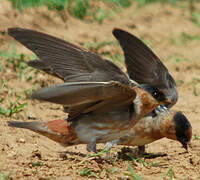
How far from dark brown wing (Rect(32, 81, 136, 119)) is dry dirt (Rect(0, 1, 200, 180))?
0.63 m

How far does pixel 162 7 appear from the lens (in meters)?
13.4

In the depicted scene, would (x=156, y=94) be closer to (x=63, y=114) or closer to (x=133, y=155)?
(x=133, y=155)

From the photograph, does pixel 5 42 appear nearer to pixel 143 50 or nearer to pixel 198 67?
pixel 143 50

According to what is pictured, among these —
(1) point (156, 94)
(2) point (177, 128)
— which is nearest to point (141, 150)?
(2) point (177, 128)

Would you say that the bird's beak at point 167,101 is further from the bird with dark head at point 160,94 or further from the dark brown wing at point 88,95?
the dark brown wing at point 88,95

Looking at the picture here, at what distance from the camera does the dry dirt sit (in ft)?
15.8

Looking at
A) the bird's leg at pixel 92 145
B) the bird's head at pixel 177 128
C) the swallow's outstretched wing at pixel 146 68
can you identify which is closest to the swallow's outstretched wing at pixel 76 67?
the bird's leg at pixel 92 145

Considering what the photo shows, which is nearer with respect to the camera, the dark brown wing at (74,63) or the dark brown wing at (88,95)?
the dark brown wing at (88,95)

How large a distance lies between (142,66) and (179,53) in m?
4.76

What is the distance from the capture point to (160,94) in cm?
590

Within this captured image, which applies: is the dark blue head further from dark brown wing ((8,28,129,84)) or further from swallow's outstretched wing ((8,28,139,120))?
dark brown wing ((8,28,129,84))

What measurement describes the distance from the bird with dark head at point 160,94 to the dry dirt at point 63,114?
0.28 m

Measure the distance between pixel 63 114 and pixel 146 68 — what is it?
5.54 ft

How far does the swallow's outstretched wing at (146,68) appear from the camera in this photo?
5958 millimetres
